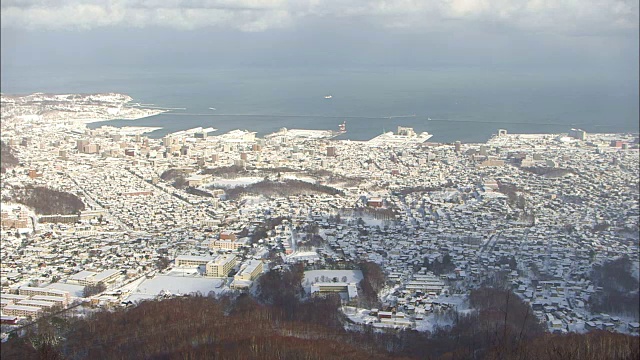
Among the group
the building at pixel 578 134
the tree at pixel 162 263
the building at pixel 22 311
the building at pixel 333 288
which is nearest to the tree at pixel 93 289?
the building at pixel 22 311

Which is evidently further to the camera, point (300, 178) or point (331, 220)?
point (300, 178)

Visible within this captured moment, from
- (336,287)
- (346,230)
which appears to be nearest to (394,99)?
(346,230)

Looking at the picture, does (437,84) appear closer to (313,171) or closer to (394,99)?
(394,99)

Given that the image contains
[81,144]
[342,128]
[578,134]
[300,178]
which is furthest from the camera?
[342,128]

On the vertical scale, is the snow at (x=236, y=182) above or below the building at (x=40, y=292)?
above

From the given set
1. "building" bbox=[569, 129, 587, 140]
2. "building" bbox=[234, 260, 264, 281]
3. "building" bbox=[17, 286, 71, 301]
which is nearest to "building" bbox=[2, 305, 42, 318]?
"building" bbox=[17, 286, 71, 301]

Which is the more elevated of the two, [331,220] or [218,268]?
[331,220]

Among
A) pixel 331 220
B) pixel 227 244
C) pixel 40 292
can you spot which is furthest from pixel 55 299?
pixel 331 220

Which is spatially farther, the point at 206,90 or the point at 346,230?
the point at 206,90

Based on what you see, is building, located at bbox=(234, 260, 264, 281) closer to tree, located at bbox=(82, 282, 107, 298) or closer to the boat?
tree, located at bbox=(82, 282, 107, 298)

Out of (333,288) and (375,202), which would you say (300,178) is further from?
(333,288)

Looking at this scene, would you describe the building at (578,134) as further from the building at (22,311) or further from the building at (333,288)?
the building at (22,311)
